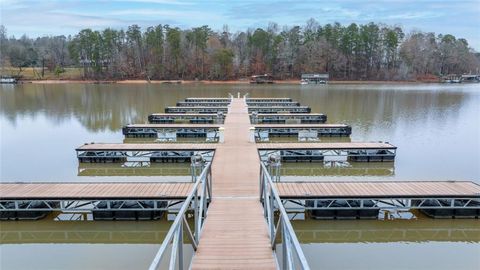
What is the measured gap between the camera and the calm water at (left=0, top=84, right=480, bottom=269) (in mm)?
6867

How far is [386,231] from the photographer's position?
7816mm

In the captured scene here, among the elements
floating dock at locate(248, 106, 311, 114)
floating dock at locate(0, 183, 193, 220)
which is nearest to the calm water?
floating dock at locate(0, 183, 193, 220)

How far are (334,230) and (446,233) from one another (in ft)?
7.51

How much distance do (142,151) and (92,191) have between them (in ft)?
15.7

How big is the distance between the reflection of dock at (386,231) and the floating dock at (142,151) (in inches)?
228

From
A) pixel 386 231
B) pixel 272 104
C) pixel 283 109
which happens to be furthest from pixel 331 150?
pixel 272 104

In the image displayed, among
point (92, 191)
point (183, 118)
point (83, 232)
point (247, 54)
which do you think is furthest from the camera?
point (247, 54)

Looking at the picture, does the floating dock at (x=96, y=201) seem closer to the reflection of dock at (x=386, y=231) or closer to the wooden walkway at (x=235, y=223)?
the wooden walkway at (x=235, y=223)

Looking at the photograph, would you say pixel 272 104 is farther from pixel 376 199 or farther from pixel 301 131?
pixel 376 199

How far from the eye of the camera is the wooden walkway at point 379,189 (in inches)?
325

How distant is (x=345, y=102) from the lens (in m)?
32.4

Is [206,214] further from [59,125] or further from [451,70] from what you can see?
[451,70]

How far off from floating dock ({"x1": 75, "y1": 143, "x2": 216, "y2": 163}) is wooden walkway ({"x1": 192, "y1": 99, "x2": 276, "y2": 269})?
2.29 metres

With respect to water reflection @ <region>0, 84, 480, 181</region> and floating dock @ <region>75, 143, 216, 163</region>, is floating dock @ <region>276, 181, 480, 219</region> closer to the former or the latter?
water reflection @ <region>0, 84, 480, 181</region>
